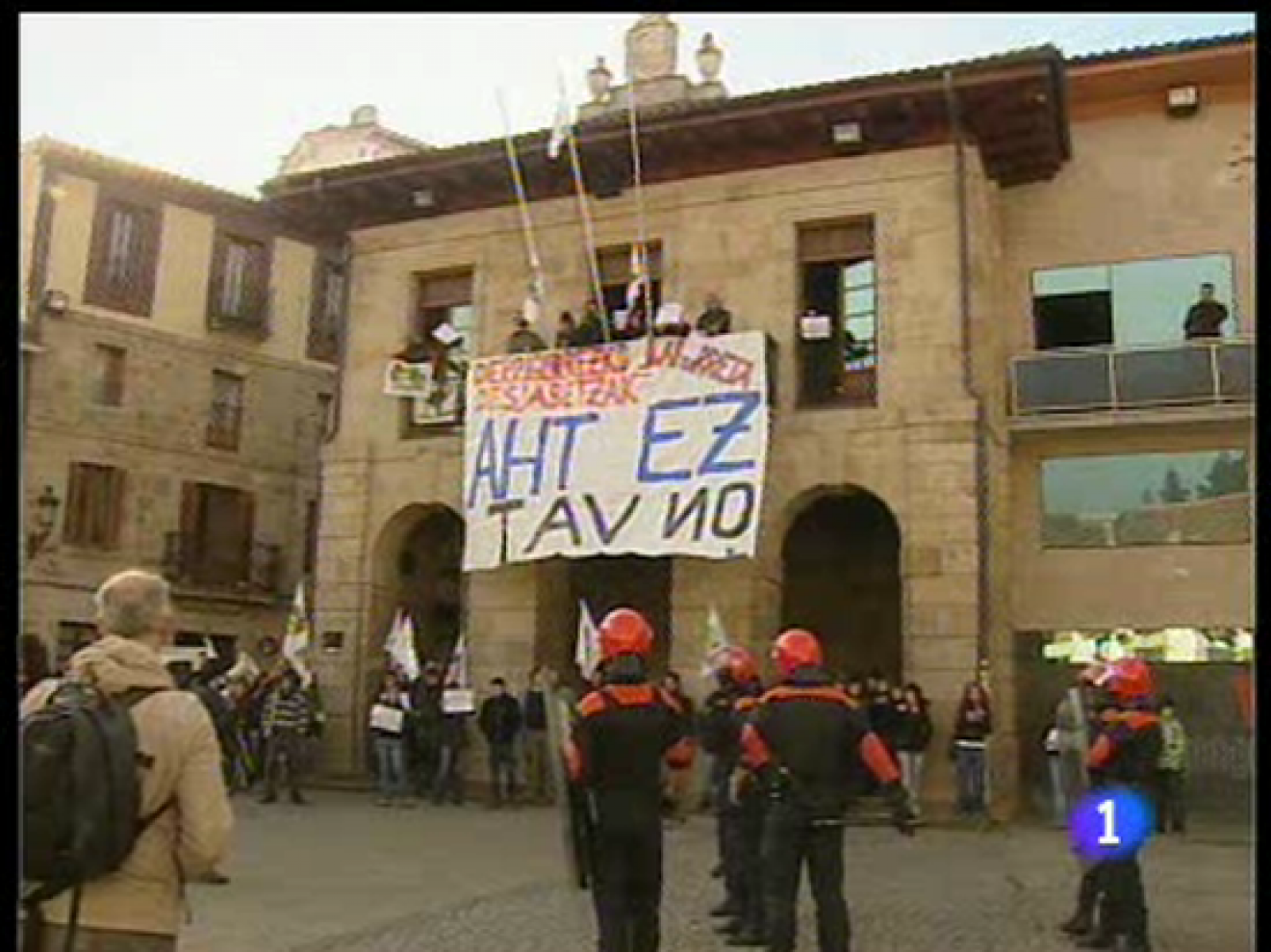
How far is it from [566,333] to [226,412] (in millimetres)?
14578

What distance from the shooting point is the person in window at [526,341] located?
2081 centimetres

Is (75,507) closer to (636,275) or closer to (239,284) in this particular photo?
(239,284)

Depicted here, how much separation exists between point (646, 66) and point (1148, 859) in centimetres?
1835

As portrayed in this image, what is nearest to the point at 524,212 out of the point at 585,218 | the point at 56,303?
the point at 585,218

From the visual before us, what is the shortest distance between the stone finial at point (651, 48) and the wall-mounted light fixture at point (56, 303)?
12.4m

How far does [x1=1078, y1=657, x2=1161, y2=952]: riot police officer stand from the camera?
29.5 ft

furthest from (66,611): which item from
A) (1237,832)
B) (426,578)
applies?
(1237,832)

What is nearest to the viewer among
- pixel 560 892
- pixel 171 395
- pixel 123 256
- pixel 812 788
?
pixel 812 788

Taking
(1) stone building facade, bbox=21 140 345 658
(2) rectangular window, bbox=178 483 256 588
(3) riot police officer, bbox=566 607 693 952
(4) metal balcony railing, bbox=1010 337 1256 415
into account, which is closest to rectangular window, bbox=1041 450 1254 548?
(4) metal balcony railing, bbox=1010 337 1256 415

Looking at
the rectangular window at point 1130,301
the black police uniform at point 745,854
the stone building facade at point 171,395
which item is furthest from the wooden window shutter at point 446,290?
the black police uniform at point 745,854

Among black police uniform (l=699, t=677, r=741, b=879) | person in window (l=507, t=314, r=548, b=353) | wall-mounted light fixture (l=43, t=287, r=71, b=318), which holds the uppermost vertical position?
wall-mounted light fixture (l=43, t=287, r=71, b=318)

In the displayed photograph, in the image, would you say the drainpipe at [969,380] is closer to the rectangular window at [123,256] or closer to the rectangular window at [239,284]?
the rectangular window at [239,284]

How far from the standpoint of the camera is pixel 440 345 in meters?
22.4

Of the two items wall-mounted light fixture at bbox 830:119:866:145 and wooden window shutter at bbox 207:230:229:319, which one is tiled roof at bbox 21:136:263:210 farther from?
wall-mounted light fixture at bbox 830:119:866:145
